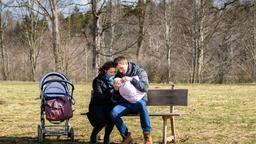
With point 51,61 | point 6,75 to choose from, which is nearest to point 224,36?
point 51,61

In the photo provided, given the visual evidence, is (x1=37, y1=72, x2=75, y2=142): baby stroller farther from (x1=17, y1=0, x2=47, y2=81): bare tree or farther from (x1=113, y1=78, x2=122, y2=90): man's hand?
(x1=17, y1=0, x2=47, y2=81): bare tree

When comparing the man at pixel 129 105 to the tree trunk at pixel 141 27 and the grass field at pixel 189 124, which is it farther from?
the tree trunk at pixel 141 27

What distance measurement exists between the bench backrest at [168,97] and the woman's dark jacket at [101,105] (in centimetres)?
82

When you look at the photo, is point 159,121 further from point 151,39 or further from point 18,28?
point 18,28

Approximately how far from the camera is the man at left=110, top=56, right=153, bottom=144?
767cm

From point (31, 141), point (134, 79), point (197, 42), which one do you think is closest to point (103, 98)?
point (134, 79)

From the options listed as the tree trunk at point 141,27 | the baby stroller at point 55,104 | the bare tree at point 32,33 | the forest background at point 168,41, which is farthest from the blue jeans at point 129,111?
the bare tree at point 32,33

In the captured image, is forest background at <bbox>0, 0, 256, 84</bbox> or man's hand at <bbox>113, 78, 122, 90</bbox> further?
forest background at <bbox>0, 0, 256, 84</bbox>

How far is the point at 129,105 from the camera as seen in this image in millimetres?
7844

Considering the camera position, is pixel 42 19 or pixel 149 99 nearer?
pixel 149 99

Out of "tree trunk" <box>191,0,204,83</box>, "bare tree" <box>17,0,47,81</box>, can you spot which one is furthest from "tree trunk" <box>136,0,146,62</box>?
"bare tree" <box>17,0,47,81</box>

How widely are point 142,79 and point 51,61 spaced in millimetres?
38066

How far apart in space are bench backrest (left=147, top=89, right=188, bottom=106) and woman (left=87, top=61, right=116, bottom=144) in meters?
0.80

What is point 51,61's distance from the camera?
45.3 meters
